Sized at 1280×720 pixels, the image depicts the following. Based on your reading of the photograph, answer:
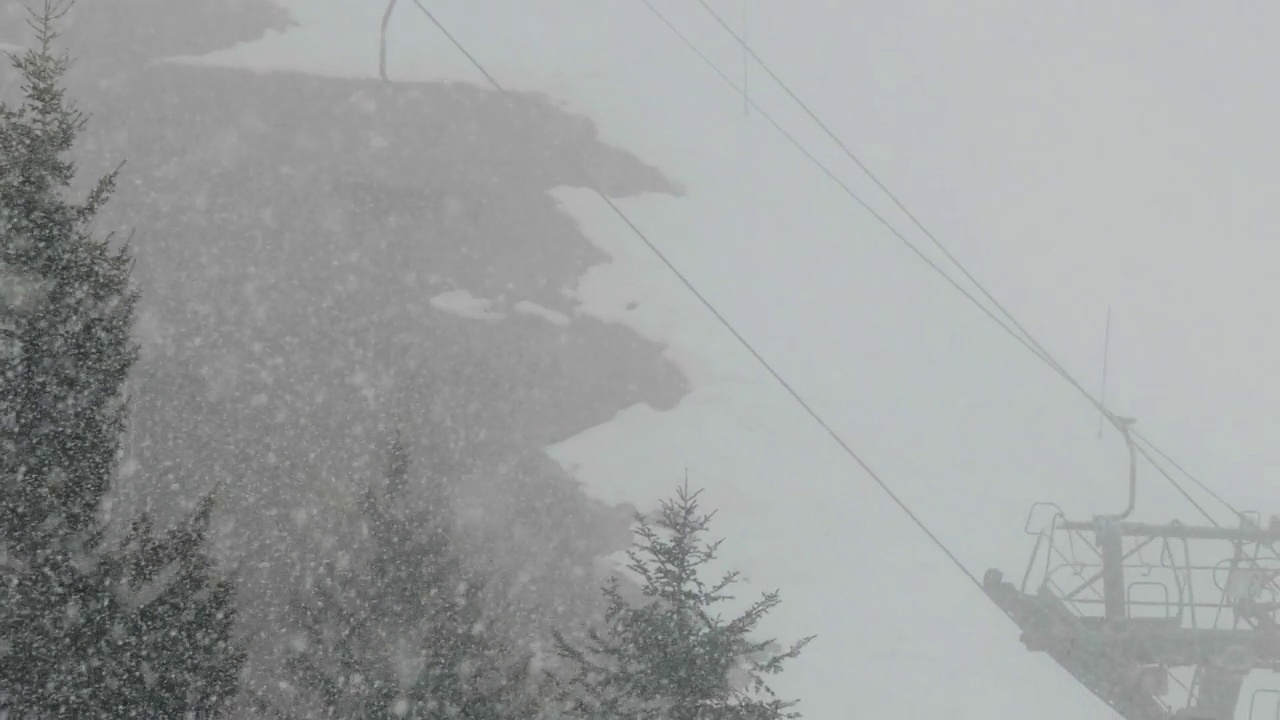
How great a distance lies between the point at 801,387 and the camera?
1404 inches

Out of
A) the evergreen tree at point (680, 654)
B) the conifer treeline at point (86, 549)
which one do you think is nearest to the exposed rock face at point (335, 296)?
the evergreen tree at point (680, 654)

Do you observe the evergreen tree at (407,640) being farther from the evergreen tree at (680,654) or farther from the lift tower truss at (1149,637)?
the lift tower truss at (1149,637)

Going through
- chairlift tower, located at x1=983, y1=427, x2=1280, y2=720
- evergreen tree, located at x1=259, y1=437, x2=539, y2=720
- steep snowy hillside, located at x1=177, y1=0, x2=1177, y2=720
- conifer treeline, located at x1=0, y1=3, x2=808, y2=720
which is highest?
conifer treeline, located at x1=0, y1=3, x2=808, y2=720

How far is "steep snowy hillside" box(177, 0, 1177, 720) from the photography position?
27359 millimetres

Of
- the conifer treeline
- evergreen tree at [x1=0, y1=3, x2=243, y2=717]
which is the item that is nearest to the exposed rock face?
the conifer treeline

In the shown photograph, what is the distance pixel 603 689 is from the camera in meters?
9.23

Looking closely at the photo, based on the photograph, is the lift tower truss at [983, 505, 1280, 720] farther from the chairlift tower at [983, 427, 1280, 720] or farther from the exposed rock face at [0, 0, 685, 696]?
the exposed rock face at [0, 0, 685, 696]

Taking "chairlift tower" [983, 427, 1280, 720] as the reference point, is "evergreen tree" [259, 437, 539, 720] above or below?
below

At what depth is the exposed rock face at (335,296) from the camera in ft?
72.1

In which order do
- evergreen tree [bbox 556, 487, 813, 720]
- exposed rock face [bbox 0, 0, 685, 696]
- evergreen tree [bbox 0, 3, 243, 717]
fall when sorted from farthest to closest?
exposed rock face [bbox 0, 0, 685, 696], evergreen tree [bbox 556, 487, 813, 720], evergreen tree [bbox 0, 3, 243, 717]

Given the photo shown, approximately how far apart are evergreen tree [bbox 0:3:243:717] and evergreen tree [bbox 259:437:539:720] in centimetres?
406

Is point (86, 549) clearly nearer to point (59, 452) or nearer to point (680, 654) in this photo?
point (59, 452)

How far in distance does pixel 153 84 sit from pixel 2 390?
26.3 m

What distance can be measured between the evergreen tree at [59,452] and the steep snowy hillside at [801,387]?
1781 cm
